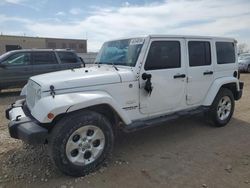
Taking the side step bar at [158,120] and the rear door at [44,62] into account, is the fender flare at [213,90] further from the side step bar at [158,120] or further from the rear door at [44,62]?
the rear door at [44,62]

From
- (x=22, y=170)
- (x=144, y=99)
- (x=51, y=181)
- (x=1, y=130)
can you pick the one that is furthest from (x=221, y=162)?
(x=1, y=130)

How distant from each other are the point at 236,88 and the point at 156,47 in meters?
2.70

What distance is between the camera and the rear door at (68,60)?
35.5 feet

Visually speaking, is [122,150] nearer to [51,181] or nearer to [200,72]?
[51,181]

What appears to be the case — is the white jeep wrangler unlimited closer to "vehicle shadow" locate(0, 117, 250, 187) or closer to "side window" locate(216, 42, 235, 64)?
"side window" locate(216, 42, 235, 64)

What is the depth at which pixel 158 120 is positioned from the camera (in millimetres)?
4527

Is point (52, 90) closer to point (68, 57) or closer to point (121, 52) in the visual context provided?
point (121, 52)

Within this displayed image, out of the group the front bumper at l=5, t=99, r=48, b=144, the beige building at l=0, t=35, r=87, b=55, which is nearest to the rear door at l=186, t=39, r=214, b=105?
the front bumper at l=5, t=99, r=48, b=144

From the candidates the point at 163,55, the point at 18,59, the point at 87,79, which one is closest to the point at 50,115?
the point at 87,79

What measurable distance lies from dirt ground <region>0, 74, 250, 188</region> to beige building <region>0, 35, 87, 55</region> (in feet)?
126

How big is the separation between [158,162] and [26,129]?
202cm

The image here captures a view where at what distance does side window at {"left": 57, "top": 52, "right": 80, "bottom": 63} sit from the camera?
→ 10.9m

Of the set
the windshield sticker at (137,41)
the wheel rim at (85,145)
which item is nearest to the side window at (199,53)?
the windshield sticker at (137,41)

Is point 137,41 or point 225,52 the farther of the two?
point 225,52
